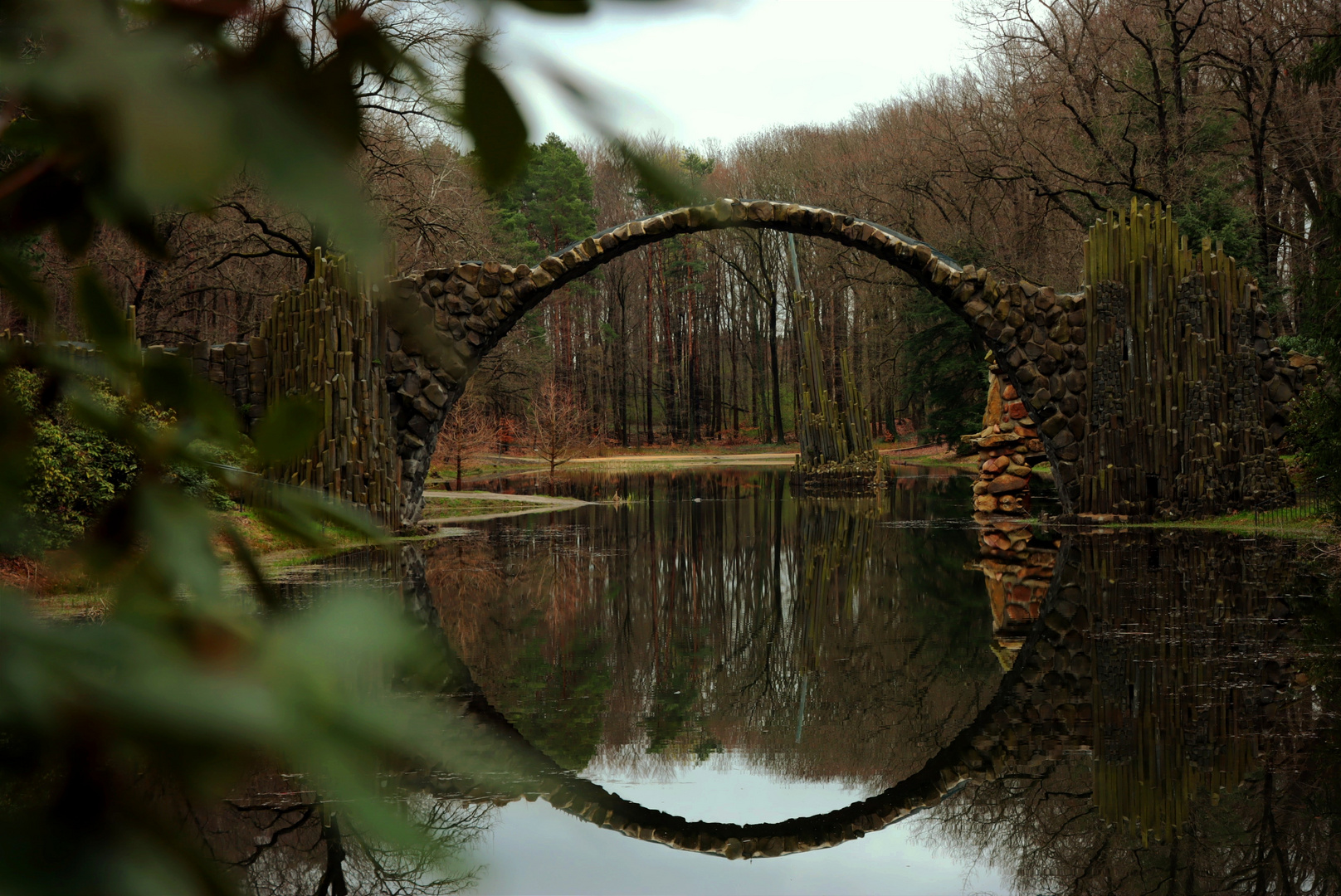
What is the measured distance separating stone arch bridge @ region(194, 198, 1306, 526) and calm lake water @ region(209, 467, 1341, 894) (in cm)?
242

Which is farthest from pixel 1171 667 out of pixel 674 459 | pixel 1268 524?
pixel 674 459

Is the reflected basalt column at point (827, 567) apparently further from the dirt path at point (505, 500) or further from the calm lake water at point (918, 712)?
the dirt path at point (505, 500)

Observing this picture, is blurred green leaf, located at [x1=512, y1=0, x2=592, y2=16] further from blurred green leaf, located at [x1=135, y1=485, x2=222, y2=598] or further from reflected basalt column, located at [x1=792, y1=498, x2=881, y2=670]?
reflected basalt column, located at [x1=792, y1=498, x2=881, y2=670]

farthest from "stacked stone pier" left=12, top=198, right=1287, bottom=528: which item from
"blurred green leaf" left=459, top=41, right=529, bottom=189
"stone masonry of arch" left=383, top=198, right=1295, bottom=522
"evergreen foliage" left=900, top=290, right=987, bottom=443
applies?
"evergreen foliage" left=900, top=290, right=987, bottom=443

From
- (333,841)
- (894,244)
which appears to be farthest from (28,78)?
(894,244)

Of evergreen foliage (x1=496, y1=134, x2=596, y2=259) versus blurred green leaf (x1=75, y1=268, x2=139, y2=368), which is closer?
blurred green leaf (x1=75, y1=268, x2=139, y2=368)

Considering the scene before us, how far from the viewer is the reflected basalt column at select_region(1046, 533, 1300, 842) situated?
368cm

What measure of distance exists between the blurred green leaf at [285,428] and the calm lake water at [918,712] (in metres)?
0.16

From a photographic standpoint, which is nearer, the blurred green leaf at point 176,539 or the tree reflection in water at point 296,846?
the blurred green leaf at point 176,539

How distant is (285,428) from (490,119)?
0.49ft

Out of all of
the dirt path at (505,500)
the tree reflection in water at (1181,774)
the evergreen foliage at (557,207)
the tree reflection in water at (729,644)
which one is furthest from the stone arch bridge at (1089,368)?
the evergreen foliage at (557,207)

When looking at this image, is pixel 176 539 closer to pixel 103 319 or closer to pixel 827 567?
pixel 103 319

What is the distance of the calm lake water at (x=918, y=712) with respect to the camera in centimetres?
317

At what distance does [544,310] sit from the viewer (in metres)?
43.4
